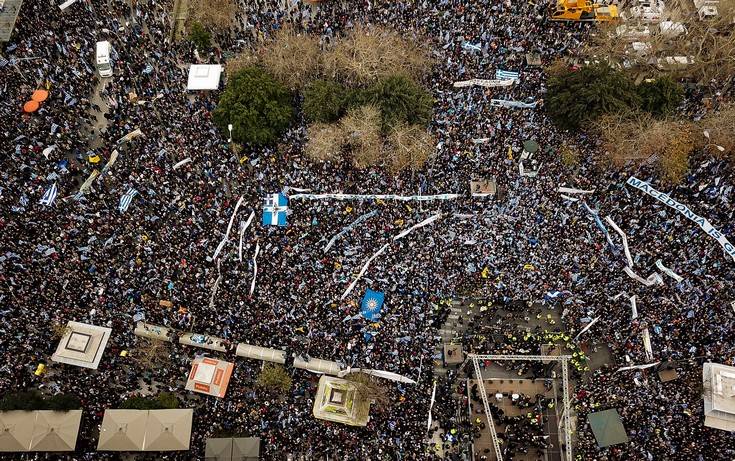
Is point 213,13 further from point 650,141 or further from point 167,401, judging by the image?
point 650,141

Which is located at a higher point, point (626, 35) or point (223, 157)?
point (626, 35)

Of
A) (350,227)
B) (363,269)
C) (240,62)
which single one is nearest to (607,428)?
(363,269)

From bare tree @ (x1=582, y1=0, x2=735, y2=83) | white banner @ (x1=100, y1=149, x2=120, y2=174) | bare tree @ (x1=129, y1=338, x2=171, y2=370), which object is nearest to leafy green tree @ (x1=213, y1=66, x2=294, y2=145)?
white banner @ (x1=100, y1=149, x2=120, y2=174)

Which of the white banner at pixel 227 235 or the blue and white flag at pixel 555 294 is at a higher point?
the white banner at pixel 227 235

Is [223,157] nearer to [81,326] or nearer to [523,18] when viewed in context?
[81,326]

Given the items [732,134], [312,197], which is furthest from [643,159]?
[312,197]

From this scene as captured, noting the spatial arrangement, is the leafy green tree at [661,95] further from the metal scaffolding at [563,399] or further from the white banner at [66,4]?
the white banner at [66,4]

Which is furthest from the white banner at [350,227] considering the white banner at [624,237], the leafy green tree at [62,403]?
the leafy green tree at [62,403]
